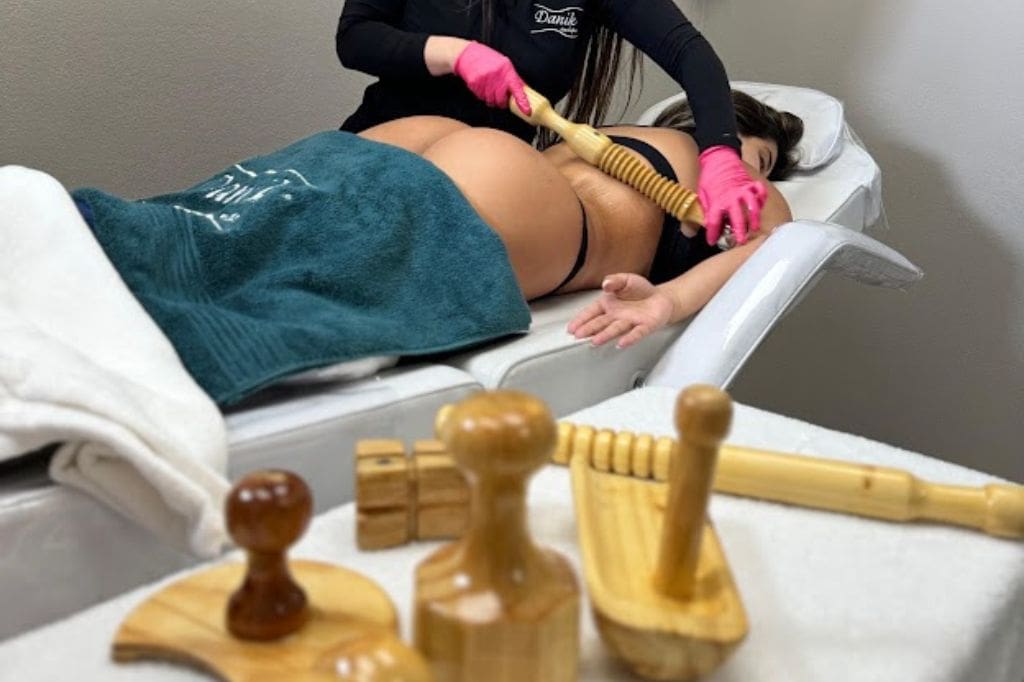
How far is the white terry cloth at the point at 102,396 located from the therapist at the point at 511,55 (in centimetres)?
65

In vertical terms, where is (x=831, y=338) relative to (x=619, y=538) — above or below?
below

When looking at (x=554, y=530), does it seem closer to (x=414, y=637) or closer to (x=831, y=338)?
(x=414, y=637)

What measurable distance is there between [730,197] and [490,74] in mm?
349

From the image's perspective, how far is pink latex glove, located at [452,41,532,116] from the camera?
1312mm

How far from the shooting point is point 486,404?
435 millimetres

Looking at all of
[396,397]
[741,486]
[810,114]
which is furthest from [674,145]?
[741,486]

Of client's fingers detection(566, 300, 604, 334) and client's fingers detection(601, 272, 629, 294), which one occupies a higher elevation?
client's fingers detection(601, 272, 629, 294)

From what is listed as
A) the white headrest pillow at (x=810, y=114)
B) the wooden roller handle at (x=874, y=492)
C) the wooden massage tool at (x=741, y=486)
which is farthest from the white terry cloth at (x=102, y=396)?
the white headrest pillow at (x=810, y=114)

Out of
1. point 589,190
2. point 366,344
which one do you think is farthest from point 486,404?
point 589,190

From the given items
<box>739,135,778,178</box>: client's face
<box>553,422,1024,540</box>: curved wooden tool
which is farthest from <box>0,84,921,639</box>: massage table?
<box>553,422,1024,540</box>: curved wooden tool

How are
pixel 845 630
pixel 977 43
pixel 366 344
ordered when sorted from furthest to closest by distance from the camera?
pixel 977 43 → pixel 366 344 → pixel 845 630

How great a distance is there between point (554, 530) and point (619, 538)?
2.3 inches

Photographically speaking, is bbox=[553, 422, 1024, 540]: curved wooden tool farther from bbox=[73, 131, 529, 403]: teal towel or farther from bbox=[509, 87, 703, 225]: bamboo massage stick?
bbox=[509, 87, 703, 225]: bamboo massage stick

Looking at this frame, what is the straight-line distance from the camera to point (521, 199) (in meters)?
1.15
